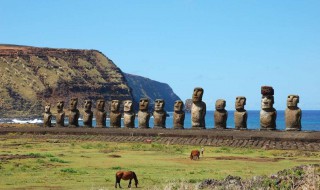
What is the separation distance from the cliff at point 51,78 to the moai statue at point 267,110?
116m

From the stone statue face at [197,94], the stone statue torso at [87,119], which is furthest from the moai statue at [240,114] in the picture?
the stone statue torso at [87,119]

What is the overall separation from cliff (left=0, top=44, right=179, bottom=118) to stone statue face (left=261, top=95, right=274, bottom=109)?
116 m

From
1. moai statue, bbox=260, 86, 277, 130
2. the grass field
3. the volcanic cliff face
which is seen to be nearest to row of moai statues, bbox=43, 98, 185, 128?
moai statue, bbox=260, 86, 277, 130

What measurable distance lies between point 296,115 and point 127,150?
26.5ft

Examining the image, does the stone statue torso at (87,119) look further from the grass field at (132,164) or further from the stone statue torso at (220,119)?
the grass field at (132,164)


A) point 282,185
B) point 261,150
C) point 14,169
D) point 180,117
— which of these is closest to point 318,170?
point 282,185

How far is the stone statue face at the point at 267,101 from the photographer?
100 ft

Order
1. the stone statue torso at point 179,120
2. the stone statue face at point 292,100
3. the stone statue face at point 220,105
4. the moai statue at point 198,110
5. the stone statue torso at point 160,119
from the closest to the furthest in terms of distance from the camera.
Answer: the stone statue face at point 292,100 < the stone statue face at point 220,105 < the moai statue at point 198,110 < the stone statue torso at point 179,120 < the stone statue torso at point 160,119

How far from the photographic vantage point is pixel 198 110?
33.4m

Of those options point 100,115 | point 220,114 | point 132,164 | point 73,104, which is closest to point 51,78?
point 73,104

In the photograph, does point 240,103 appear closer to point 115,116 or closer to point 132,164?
point 115,116

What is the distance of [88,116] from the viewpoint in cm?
3959

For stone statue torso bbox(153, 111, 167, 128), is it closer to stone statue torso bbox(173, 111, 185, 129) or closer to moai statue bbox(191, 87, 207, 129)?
stone statue torso bbox(173, 111, 185, 129)

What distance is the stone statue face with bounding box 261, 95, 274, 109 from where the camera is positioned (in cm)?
3048
